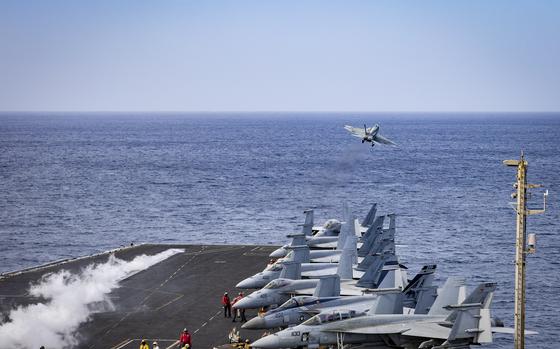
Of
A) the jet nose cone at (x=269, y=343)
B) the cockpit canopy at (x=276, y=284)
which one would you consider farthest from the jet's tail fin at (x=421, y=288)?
the jet nose cone at (x=269, y=343)

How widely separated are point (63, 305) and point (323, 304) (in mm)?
18499

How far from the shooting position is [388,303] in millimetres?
46500

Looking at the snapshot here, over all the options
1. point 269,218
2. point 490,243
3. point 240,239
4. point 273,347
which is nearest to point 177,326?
point 273,347

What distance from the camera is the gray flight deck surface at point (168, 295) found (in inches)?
1998

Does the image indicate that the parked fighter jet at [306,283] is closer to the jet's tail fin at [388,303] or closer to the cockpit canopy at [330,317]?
the jet's tail fin at [388,303]

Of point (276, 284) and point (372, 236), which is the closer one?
point (276, 284)

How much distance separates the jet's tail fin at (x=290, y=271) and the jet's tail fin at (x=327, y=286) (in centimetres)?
700

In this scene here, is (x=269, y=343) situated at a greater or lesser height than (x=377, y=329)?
lesser

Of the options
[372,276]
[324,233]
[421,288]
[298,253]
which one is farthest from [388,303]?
[324,233]

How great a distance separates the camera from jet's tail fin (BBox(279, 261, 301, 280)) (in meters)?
57.6

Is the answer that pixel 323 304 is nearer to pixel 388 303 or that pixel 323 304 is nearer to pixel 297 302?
pixel 297 302

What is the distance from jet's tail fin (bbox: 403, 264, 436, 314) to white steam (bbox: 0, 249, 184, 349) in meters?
20.3

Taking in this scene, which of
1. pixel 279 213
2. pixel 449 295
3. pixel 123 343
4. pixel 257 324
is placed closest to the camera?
pixel 449 295

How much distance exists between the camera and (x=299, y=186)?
167 metres
